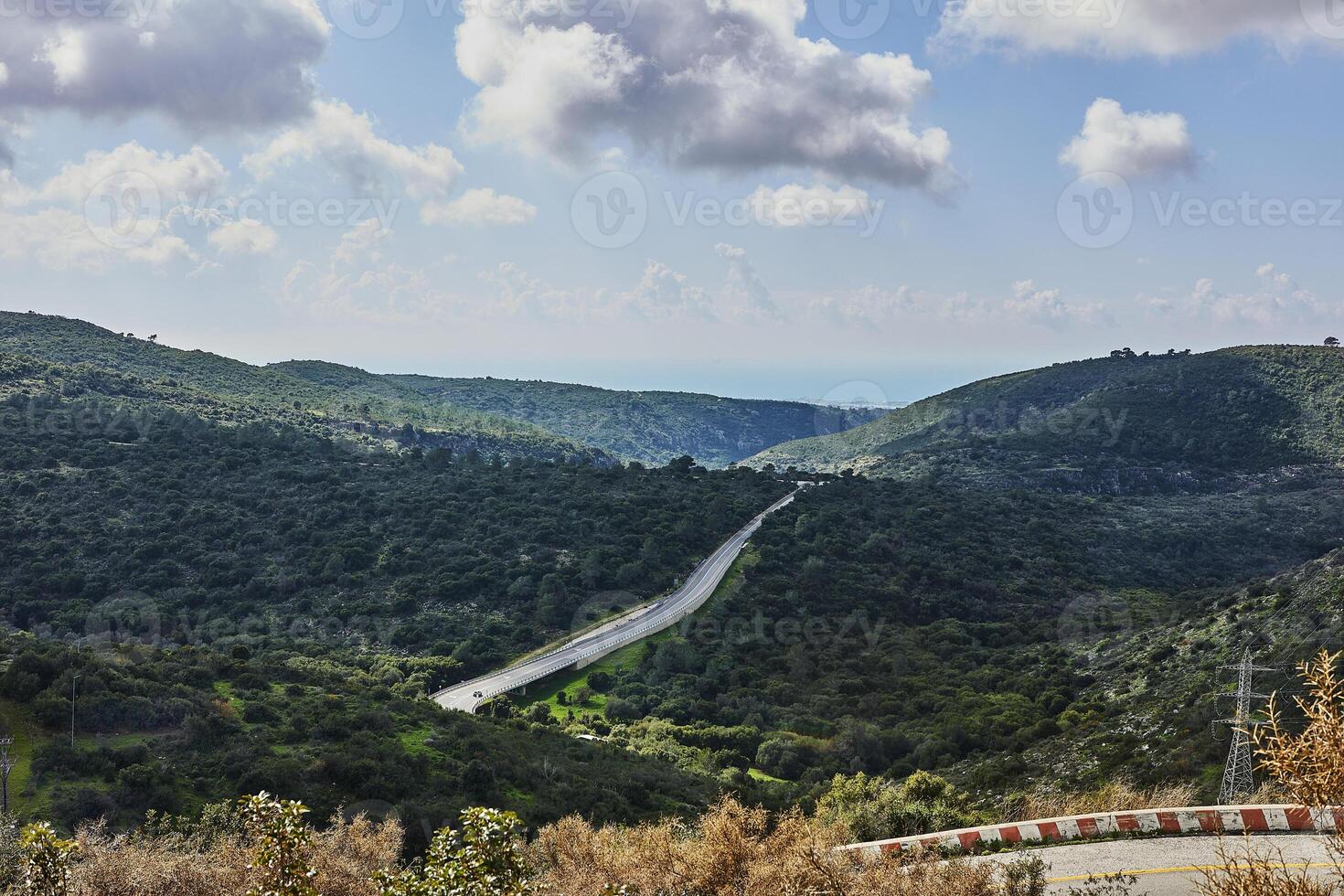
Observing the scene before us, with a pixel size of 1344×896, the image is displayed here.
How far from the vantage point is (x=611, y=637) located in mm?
53719

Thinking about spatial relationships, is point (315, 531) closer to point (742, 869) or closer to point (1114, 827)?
point (742, 869)

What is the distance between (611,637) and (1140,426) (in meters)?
82.3

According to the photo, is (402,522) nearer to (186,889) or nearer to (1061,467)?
(186,889)

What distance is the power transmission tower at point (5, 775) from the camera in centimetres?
2006

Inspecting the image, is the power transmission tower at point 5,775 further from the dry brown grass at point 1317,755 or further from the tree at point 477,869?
the dry brown grass at point 1317,755

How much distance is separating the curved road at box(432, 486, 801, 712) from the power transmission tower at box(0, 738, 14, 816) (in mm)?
18748

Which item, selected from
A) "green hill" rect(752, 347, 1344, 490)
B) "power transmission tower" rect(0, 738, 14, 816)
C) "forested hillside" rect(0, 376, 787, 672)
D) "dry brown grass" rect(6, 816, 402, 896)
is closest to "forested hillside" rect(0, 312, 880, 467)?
"forested hillside" rect(0, 376, 787, 672)

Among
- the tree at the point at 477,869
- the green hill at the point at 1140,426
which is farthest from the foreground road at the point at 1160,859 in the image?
the green hill at the point at 1140,426

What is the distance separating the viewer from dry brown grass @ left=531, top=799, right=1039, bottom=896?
1361 cm

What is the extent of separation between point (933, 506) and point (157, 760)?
212ft

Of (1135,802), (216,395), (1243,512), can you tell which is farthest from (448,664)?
(1243,512)

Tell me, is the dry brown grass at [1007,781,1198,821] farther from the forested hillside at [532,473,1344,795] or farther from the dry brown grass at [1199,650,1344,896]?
the dry brown grass at [1199,650,1344,896]
